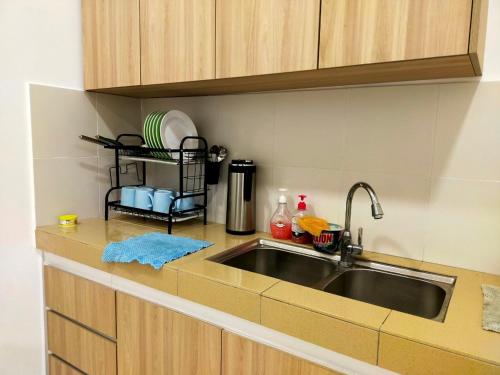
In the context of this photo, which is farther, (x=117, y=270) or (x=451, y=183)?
(x=117, y=270)

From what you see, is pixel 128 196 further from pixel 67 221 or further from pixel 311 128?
pixel 311 128

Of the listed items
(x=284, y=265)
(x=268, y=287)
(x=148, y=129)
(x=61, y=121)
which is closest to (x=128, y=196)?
(x=148, y=129)

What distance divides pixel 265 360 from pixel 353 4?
3.18 feet

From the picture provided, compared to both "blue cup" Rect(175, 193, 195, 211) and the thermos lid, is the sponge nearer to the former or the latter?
the thermos lid

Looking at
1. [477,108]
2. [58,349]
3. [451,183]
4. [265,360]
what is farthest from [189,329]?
[477,108]

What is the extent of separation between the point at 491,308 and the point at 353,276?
1.41ft

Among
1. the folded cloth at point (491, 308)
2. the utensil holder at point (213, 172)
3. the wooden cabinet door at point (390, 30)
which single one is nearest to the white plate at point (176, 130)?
the utensil holder at point (213, 172)

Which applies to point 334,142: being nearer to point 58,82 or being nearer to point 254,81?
point 254,81

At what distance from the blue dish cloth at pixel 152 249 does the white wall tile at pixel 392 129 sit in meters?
0.66

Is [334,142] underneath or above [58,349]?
above

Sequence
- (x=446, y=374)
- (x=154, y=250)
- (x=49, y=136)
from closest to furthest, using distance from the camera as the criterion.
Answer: (x=446, y=374) → (x=154, y=250) → (x=49, y=136)

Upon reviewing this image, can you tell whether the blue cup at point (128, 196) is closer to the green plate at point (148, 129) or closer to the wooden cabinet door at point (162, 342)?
the green plate at point (148, 129)

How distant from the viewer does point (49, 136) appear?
159 centimetres

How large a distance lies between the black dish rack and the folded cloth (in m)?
1.10
